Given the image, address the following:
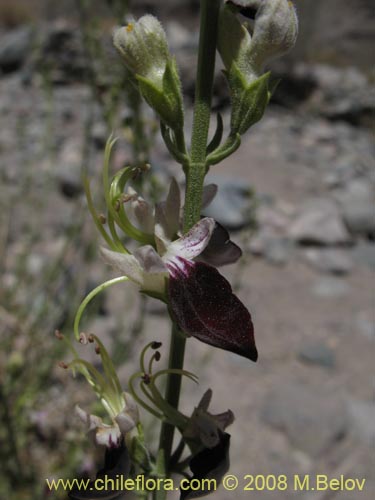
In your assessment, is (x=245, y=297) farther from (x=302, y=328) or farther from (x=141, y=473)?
(x=141, y=473)

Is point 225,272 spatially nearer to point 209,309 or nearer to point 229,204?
point 229,204

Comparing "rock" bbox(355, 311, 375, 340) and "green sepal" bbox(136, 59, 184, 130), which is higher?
"green sepal" bbox(136, 59, 184, 130)

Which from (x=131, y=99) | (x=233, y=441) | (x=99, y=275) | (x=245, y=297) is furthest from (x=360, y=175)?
(x=131, y=99)

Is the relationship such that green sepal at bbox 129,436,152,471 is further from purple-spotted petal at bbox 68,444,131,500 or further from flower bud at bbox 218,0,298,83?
flower bud at bbox 218,0,298,83

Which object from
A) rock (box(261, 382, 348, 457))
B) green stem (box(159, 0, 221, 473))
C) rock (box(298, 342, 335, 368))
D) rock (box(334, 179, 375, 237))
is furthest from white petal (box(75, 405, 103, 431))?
rock (box(334, 179, 375, 237))

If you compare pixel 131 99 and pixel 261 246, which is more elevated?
pixel 131 99

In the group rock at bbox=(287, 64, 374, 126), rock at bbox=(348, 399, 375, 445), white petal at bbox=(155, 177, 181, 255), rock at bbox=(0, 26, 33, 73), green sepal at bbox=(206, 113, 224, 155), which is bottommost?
rock at bbox=(287, 64, 374, 126)

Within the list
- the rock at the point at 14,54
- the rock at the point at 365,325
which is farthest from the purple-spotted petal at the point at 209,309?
the rock at the point at 14,54

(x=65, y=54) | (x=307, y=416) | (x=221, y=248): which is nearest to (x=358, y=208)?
(x=307, y=416)
